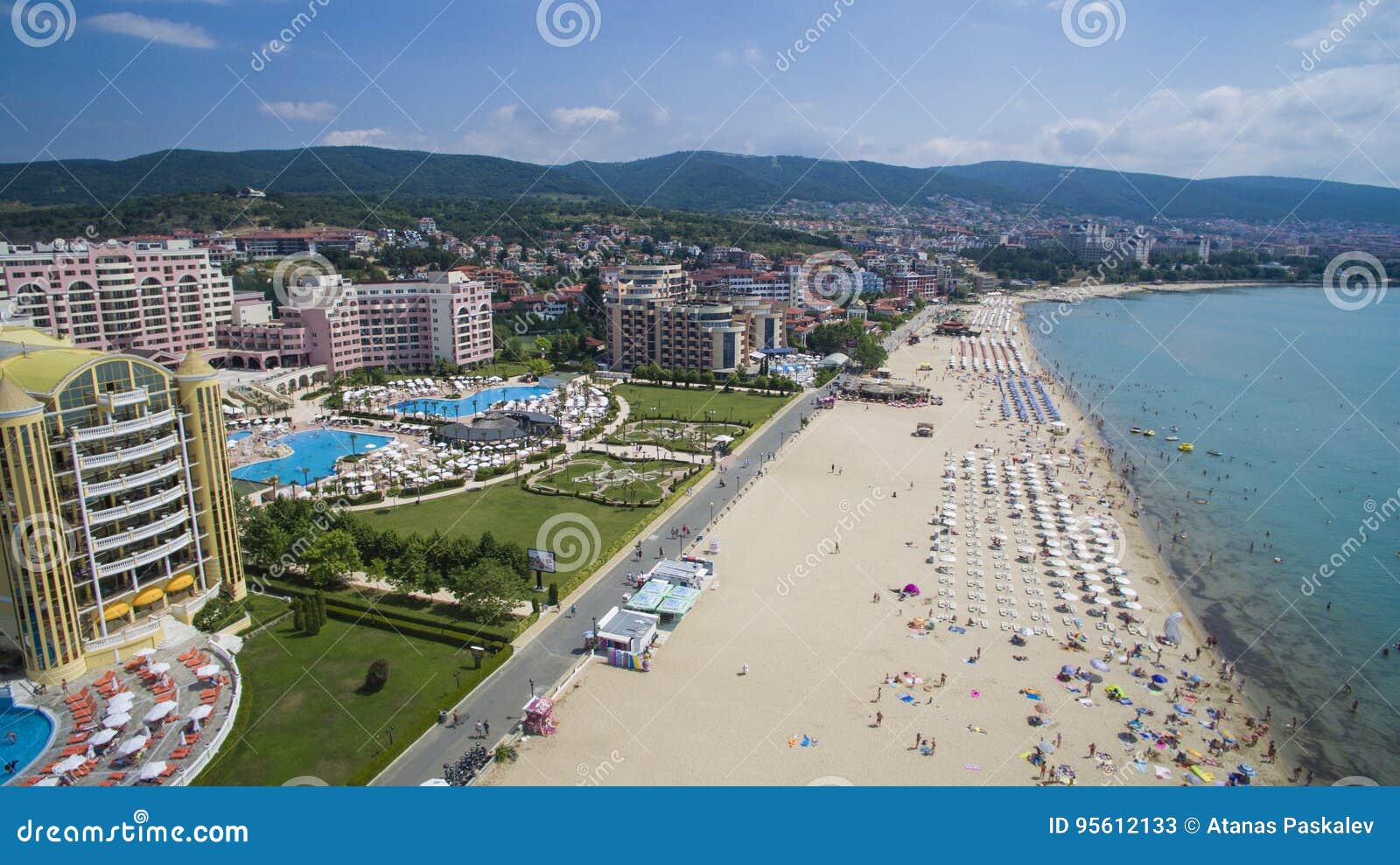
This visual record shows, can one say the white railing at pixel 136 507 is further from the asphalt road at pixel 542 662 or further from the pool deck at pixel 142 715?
the asphalt road at pixel 542 662

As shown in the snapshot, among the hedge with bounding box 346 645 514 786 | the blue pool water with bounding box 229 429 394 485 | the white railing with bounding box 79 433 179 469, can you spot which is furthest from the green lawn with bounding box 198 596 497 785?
the blue pool water with bounding box 229 429 394 485

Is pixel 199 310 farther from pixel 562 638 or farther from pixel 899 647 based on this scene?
pixel 899 647

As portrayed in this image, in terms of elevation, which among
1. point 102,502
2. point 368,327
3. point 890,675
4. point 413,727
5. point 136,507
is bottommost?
point 890,675

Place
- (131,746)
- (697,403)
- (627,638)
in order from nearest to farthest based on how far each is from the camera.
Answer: (131,746) < (627,638) < (697,403)

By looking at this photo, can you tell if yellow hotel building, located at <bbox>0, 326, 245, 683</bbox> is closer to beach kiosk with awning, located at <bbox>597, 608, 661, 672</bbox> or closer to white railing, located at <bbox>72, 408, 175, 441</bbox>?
white railing, located at <bbox>72, 408, 175, 441</bbox>

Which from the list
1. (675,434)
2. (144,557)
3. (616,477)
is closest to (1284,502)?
(675,434)

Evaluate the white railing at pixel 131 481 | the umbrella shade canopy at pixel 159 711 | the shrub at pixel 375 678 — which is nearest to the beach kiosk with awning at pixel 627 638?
the shrub at pixel 375 678

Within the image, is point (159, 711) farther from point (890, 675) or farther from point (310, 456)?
point (310, 456)

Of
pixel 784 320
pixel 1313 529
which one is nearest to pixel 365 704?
pixel 1313 529
